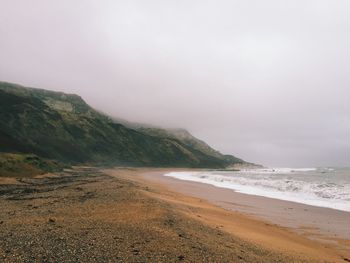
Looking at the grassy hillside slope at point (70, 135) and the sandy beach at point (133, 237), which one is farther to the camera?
the grassy hillside slope at point (70, 135)

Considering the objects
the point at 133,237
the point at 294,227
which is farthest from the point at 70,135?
the point at 133,237

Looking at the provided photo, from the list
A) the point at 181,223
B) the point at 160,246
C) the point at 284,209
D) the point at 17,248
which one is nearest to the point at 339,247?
the point at 181,223

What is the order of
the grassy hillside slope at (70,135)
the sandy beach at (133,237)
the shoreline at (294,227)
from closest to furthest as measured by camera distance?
the sandy beach at (133,237) < the shoreline at (294,227) < the grassy hillside slope at (70,135)

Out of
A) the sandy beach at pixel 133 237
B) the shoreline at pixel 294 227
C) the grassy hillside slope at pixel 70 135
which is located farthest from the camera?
the grassy hillside slope at pixel 70 135

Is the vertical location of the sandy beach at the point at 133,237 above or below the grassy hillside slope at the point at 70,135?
below

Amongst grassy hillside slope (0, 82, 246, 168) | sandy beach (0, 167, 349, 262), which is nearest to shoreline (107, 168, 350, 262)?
sandy beach (0, 167, 349, 262)

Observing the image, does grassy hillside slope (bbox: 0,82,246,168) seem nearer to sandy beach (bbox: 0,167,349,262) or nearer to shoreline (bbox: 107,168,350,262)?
shoreline (bbox: 107,168,350,262)

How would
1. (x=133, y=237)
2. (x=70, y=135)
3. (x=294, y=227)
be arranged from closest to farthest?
(x=133, y=237) → (x=294, y=227) → (x=70, y=135)

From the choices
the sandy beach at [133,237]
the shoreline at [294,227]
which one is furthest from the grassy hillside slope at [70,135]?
the sandy beach at [133,237]

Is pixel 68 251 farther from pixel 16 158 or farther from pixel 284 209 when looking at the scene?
pixel 16 158

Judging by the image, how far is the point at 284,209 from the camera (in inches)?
1059

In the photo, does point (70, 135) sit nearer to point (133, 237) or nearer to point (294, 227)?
point (294, 227)

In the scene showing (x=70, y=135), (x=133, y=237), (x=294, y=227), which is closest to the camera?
(x=133, y=237)

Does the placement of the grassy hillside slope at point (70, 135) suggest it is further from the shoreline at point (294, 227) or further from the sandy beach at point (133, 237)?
the sandy beach at point (133, 237)
